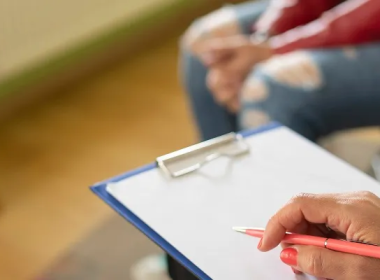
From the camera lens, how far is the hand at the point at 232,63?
1.08 m

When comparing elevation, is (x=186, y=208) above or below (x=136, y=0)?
below

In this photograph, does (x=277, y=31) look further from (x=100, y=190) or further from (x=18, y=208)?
(x=18, y=208)

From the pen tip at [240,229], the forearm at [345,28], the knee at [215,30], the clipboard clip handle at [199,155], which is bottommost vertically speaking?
the pen tip at [240,229]

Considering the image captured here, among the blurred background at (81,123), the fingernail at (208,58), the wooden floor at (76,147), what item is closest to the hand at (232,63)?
the fingernail at (208,58)

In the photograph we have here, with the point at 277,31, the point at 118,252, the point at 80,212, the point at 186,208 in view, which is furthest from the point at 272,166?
the point at 80,212

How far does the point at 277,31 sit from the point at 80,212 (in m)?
0.62

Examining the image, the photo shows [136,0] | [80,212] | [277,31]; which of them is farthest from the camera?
[136,0]

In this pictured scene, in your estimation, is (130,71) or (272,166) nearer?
(272,166)

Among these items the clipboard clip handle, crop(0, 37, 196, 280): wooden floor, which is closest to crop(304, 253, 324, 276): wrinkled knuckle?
the clipboard clip handle

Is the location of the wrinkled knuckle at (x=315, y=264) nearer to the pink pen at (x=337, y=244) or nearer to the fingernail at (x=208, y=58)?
the pink pen at (x=337, y=244)

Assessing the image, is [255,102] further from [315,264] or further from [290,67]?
[315,264]

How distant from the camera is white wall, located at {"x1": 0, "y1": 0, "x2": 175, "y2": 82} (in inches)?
65.6

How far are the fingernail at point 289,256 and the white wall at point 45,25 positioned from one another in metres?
1.29

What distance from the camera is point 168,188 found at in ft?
2.22
